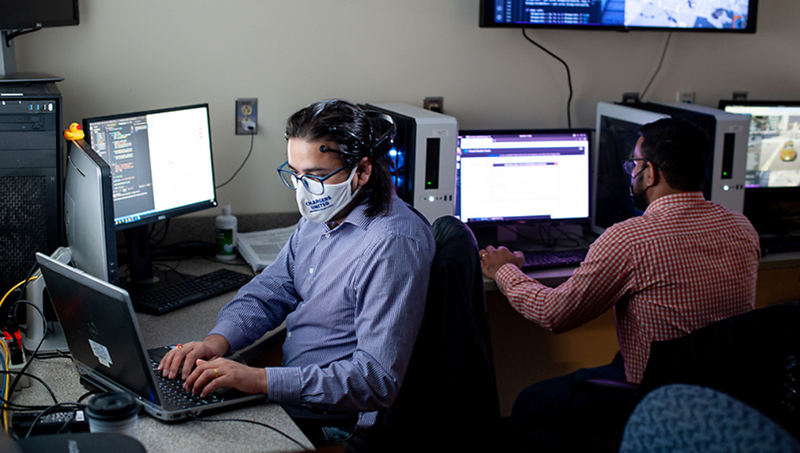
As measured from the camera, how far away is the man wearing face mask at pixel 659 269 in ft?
5.61

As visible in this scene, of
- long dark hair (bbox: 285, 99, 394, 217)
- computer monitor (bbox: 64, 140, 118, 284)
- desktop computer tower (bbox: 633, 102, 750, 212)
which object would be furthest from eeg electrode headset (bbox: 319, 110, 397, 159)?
desktop computer tower (bbox: 633, 102, 750, 212)

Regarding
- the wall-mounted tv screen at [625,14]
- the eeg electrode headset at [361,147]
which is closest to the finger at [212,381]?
the eeg electrode headset at [361,147]

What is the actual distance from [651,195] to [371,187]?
78 centimetres

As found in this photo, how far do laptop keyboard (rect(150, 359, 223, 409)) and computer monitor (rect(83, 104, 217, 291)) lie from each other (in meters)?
0.67

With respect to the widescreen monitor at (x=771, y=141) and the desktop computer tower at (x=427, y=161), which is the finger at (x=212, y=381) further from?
the widescreen monitor at (x=771, y=141)

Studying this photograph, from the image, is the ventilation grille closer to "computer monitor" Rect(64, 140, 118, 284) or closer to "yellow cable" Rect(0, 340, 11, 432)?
"computer monitor" Rect(64, 140, 118, 284)

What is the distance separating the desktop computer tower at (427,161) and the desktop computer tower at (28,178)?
3.16 feet

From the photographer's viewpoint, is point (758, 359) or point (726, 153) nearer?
point (758, 359)

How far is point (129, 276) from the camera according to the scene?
2.10m

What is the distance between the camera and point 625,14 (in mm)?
2596

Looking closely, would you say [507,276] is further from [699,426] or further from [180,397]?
[699,426]

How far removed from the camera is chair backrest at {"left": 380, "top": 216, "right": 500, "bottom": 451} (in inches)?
53.0

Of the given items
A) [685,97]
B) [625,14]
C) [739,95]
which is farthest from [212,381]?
[739,95]

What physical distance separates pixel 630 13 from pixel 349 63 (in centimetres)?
104
